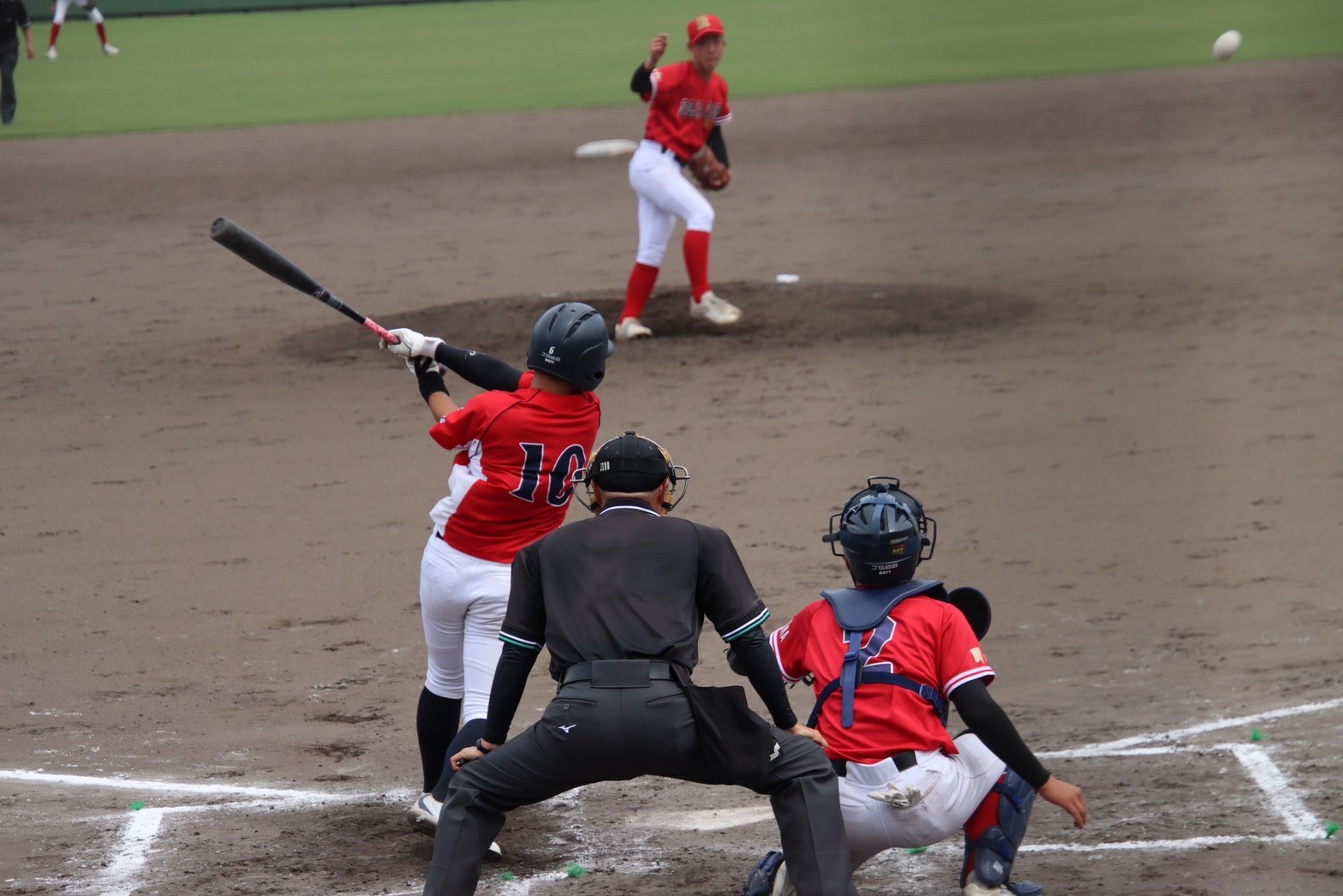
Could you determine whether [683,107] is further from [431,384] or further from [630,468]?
[630,468]

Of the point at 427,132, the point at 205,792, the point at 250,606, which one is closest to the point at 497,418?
the point at 205,792

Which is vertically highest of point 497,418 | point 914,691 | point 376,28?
point 376,28

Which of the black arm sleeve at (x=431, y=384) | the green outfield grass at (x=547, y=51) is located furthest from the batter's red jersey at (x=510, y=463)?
the green outfield grass at (x=547, y=51)

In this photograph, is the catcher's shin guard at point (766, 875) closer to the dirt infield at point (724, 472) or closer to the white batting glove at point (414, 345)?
the dirt infield at point (724, 472)

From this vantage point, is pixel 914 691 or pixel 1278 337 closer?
pixel 914 691

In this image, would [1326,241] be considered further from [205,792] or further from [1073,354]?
[205,792]

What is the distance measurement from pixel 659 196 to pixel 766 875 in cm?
679

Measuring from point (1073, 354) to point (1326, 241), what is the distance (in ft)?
12.6

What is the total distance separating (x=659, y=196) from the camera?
392 inches

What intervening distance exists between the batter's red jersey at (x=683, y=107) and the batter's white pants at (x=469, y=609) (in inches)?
241

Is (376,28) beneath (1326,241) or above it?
above

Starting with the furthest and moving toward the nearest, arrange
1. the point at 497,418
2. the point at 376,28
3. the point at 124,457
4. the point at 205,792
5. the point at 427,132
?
the point at 376,28, the point at 427,132, the point at 124,457, the point at 205,792, the point at 497,418

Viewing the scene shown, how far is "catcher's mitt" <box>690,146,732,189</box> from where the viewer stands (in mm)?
10102

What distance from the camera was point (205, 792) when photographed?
4547mm
